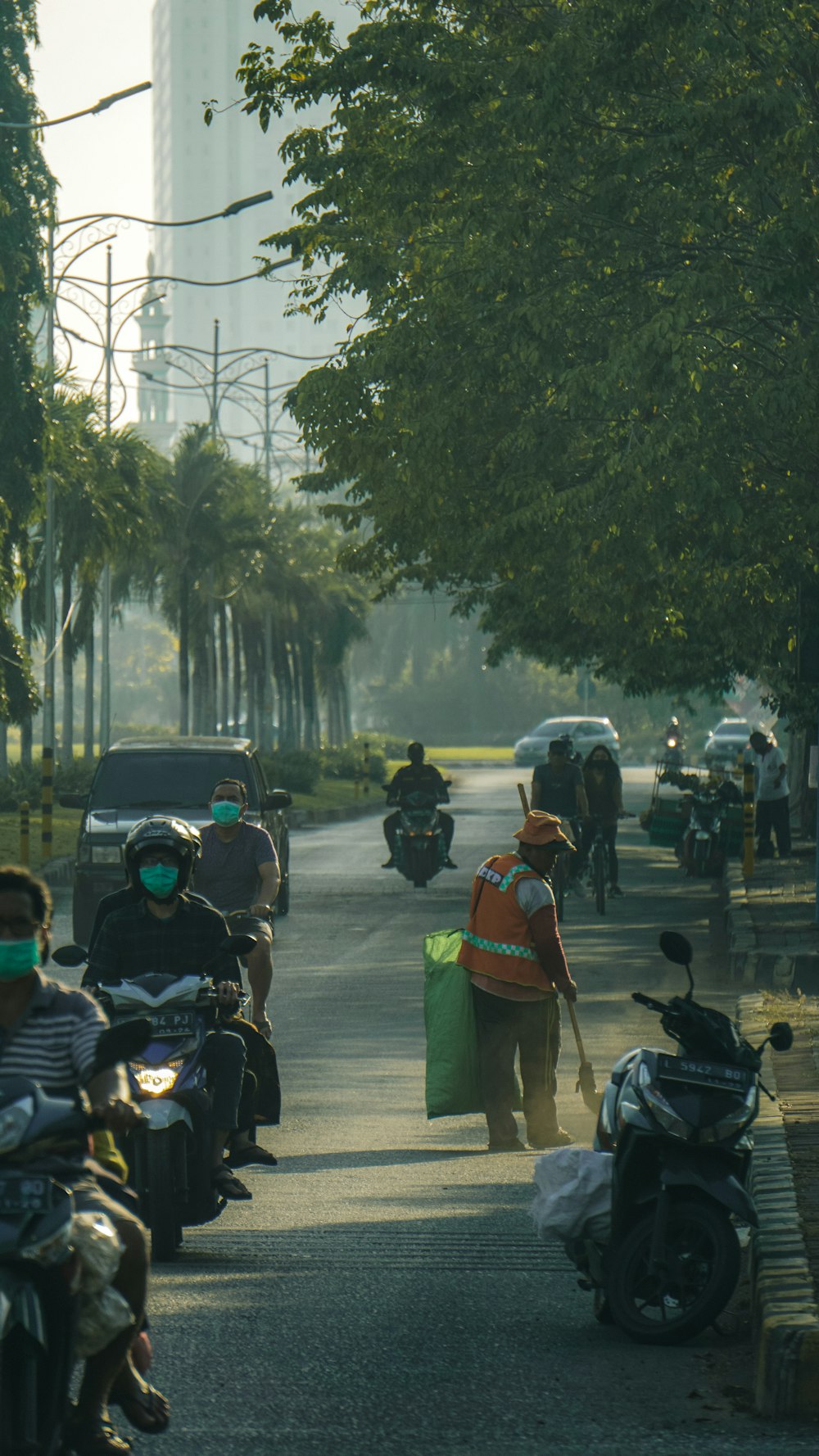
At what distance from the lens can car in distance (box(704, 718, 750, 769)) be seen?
61.4 metres

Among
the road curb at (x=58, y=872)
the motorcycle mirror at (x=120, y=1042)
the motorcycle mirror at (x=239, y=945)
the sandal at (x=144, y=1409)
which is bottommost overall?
the road curb at (x=58, y=872)

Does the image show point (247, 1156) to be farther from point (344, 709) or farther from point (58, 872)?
point (344, 709)

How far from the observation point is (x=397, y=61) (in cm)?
1881

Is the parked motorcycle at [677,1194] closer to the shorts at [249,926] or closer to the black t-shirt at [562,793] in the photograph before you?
the shorts at [249,926]

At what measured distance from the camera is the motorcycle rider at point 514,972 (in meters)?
10.0

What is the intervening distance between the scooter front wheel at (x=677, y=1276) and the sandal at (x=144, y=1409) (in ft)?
6.30

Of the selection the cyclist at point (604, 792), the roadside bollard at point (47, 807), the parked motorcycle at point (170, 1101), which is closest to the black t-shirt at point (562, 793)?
the cyclist at point (604, 792)

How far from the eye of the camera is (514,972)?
1009 cm

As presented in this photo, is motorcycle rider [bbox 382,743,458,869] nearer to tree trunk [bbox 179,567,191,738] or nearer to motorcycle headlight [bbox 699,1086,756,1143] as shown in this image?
motorcycle headlight [bbox 699,1086,756,1143]

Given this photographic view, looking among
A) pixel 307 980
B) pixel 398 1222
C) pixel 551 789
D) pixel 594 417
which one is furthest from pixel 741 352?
pixel 398 1222

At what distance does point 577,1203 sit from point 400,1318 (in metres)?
0.65

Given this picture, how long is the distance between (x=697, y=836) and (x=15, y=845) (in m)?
9.19

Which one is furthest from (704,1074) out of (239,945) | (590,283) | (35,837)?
(35,837)

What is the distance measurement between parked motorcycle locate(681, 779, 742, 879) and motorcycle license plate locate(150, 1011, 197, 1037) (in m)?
20.7
